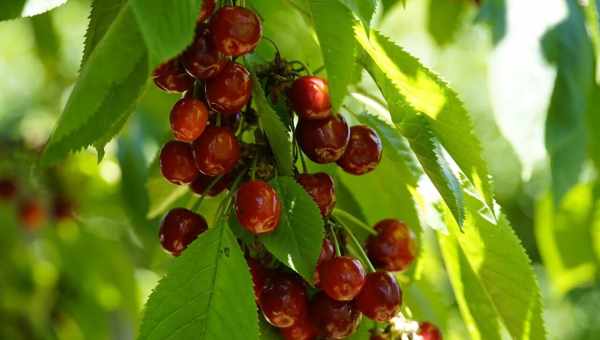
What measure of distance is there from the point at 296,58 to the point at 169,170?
480mm

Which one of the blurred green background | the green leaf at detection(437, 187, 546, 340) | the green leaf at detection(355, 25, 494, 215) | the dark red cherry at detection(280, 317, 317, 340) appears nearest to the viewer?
the green leaf at detection(355, 25, 494, 215)

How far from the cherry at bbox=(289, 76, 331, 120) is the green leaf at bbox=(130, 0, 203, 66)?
31 centimetres

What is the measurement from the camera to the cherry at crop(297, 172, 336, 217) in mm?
1458

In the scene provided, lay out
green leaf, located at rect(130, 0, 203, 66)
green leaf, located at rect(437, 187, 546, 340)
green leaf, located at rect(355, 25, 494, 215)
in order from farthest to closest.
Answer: green leaf, located at rect(437, 187, 546, 340)
green leaf, located at rect(355, 25, 494, 215)
green leaf, located at rect(130, 0, 203, 66)

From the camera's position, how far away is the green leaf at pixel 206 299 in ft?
4.31

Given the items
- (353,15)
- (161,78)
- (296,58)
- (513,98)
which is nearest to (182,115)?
(161,78)

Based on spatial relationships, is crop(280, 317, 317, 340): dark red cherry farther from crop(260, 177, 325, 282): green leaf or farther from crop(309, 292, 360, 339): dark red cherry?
crop(260, 177, 325, 282): green leaf

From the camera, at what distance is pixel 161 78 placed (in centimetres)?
138

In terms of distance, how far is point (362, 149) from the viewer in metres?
1.56

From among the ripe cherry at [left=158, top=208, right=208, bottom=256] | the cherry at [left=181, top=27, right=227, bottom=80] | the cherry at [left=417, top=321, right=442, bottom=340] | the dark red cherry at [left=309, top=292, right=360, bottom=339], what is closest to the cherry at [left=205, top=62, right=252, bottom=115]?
the cherry at [left=181, top=27, right=227, bottom=80]

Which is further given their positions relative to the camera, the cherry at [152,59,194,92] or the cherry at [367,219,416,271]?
the cherry at [367,219,416,271]

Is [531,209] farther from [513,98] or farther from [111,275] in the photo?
[513,98]

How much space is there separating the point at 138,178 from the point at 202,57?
61.5 inches

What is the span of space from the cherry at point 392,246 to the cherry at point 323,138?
24 cm
